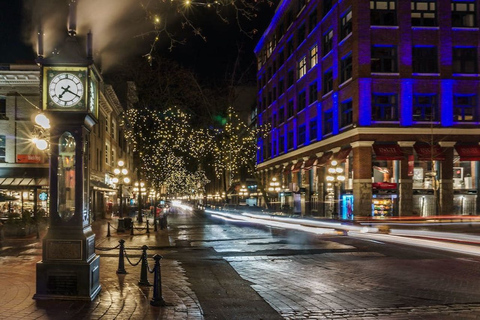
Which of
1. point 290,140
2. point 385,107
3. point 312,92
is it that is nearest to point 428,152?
point 385,107

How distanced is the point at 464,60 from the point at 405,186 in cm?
1096

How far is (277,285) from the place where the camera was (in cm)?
1175

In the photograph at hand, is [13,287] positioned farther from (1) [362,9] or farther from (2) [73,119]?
(1) [362,9]

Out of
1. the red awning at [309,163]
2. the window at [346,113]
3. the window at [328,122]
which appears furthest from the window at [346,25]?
the red awning at [309,163]

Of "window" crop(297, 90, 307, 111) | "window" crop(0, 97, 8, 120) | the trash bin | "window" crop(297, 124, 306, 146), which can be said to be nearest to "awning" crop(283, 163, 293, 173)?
"window" crop(297, 124, 306, 146)

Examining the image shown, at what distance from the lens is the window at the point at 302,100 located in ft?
178

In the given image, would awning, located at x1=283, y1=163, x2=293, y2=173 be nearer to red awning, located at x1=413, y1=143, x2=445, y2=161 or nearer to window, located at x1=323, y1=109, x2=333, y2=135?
window, located at x1=323, y1=109, x2=333, y2=135

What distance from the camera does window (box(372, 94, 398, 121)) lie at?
39375mm

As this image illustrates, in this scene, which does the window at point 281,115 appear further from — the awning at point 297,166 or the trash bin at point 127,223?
the trash bin at point 127,223

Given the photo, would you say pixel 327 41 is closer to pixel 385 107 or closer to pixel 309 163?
pixel 385 107

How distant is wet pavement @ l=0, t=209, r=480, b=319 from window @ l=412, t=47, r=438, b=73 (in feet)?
78.7

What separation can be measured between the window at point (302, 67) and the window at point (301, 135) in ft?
18.3

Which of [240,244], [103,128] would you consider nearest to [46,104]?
[240,244]

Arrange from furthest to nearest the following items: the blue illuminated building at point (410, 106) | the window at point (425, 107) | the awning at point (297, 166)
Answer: the awning at point (297, 166) → the window at point (425, 107) → the blue illuminated building at point (410, 106)
